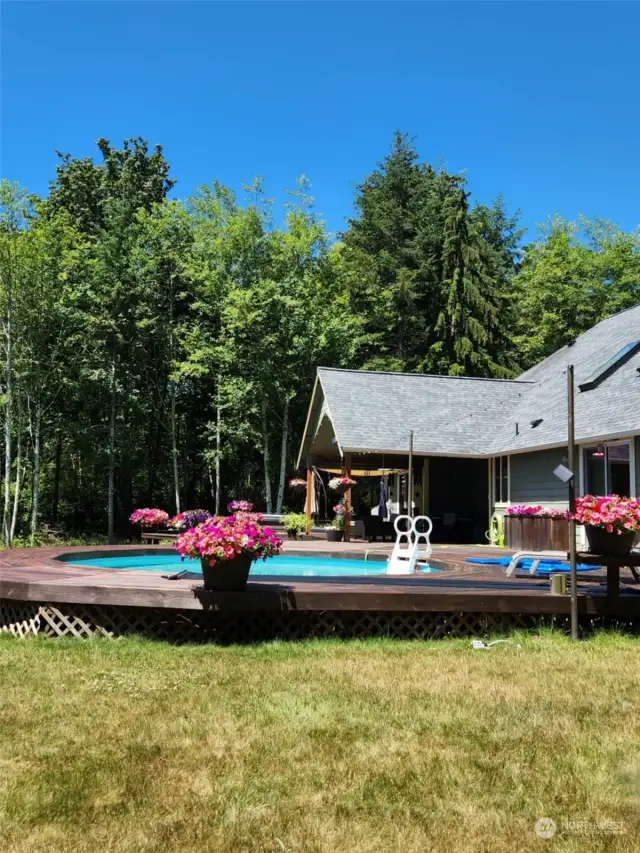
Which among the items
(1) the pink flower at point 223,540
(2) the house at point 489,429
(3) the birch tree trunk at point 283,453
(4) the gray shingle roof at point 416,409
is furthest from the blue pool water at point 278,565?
(3) the birch tree trunk at point 283,453

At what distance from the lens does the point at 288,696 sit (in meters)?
4.47

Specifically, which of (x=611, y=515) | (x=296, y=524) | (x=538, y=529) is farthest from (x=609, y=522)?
(x=296, y=524)

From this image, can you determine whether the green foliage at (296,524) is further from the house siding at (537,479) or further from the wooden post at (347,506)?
the house siding at (537,479)

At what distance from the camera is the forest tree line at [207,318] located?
2059cm

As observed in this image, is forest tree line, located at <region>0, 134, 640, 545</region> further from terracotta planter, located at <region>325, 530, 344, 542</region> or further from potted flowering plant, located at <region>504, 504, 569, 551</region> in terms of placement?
potted flowering plant, located at <region>504, 504, 569, 551</region>

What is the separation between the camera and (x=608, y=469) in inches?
505

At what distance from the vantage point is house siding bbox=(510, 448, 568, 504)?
46.5ft

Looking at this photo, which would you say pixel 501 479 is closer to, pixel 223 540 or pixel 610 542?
pixel 610 542

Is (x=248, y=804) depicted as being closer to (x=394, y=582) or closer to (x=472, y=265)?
(x=394, y=582)

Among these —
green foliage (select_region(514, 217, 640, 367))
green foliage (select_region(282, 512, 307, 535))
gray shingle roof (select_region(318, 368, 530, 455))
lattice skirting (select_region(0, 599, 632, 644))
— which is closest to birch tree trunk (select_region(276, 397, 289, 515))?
green foliage (select_region(282, 512, 307, 535))

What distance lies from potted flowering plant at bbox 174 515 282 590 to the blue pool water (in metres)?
5.22

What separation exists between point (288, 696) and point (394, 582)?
2.96m

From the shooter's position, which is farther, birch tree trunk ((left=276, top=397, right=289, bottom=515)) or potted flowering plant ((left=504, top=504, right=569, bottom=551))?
birch tree trunk ((left=276, top=397, right=289, bottom=515))

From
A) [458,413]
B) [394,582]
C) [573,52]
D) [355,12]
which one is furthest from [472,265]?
[394,582]
